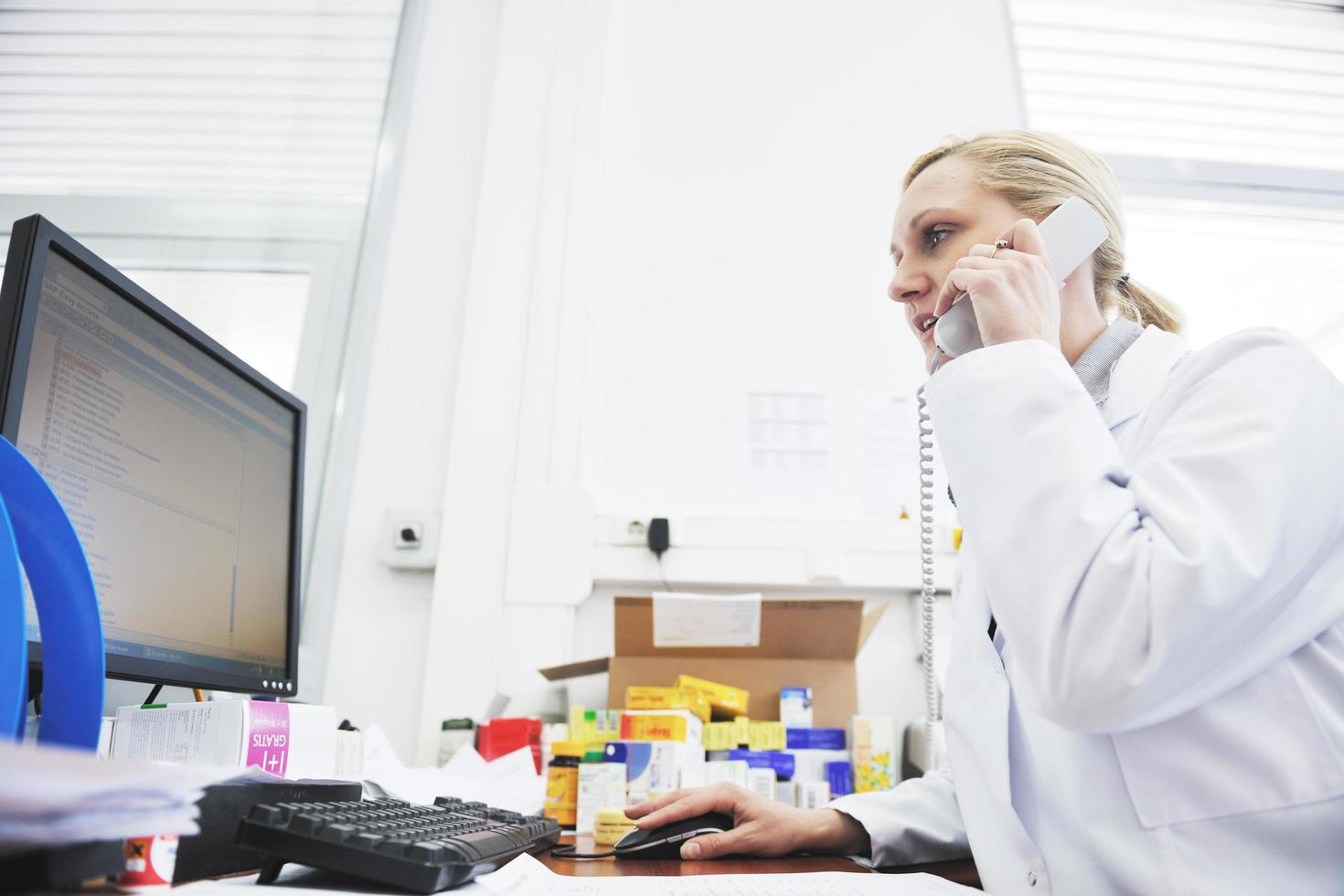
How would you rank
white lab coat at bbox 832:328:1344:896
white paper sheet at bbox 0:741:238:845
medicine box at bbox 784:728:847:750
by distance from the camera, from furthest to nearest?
medicine box at bbox 784:728:847:750 < white lab coat at bbox 832:328:1344:896 < white paper sheet at bbox 0:741:238:845

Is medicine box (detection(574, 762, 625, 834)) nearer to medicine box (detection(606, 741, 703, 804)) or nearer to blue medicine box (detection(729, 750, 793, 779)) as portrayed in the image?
medicine box (detection(606, 741, 703, 804))

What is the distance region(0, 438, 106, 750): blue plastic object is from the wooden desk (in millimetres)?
436

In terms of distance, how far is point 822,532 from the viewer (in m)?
1.88

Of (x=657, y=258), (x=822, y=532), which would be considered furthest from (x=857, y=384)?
A: (x=657, y=258)

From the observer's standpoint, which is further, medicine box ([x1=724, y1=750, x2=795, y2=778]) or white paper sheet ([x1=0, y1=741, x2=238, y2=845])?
medicine box ([x1=724, y1=750, x2=795, y2=778])

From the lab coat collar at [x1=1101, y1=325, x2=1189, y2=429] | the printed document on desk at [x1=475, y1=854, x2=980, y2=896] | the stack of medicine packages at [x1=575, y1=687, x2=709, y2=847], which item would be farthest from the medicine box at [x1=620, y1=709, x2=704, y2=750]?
the lab coat collar at [x1=1101, y1=325, x2=1189, y2=429]

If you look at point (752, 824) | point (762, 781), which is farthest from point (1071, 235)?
point (762, 781)

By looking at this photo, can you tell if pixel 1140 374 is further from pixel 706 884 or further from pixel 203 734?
pixel 203 734

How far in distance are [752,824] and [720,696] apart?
549 millimetres

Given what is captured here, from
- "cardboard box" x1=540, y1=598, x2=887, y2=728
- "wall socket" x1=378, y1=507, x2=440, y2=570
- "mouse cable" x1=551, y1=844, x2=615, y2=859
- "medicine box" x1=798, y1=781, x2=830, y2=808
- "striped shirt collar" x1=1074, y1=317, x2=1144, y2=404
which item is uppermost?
"striped shirt collar" x1=1074, y1=317, x2=1144, y2=404

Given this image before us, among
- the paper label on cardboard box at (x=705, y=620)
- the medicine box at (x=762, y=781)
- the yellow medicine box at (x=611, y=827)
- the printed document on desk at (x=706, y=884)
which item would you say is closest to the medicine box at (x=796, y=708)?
the paper label on cardboard box at (x=705, y=620)

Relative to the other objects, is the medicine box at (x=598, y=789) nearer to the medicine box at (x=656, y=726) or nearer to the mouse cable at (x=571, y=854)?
the medicine box at (x=656, y=726)

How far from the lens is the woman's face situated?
108 centimetres

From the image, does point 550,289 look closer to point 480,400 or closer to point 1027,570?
point 480,400
